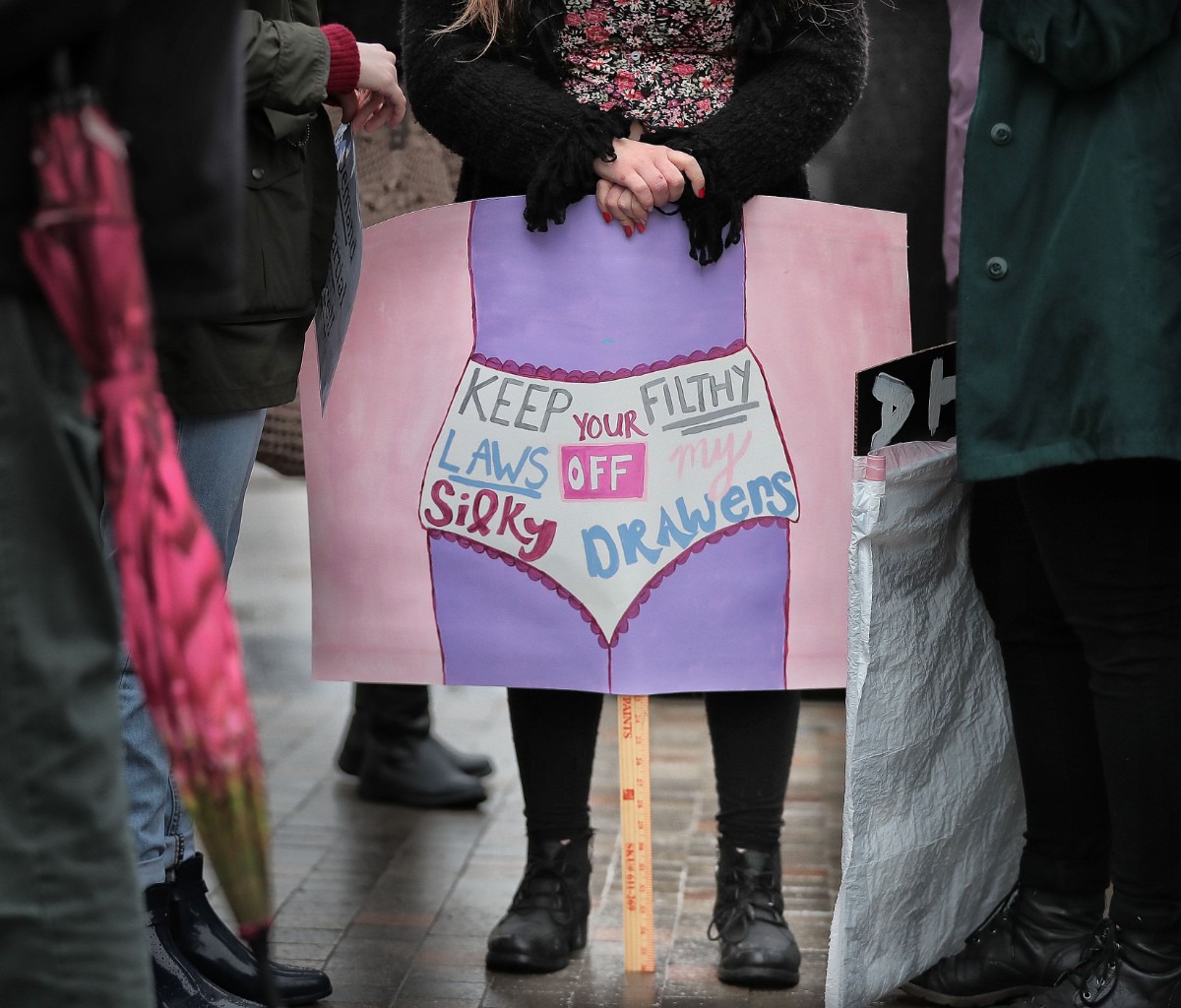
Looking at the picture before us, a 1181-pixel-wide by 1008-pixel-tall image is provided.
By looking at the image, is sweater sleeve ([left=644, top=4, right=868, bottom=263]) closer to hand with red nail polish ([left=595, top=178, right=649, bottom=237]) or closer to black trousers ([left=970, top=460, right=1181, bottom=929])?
hand with red nail polish ([left=595, top=178, right=649, bottom=237])

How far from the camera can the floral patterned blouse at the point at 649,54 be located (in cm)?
238

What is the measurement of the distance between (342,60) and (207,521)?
648 millimetres

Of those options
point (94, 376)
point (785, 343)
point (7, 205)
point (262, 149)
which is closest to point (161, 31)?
point (7, 205)

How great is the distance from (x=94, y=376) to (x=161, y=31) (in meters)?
0.30

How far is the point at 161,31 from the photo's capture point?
1.27 metres

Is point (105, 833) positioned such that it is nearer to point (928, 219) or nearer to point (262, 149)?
point (262, 149)

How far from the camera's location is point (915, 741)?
220 centimetres

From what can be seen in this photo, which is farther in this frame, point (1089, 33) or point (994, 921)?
point (994, 921)

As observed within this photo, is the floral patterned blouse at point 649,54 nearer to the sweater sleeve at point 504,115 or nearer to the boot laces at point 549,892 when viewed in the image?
the sweater sleeve at point 504,115

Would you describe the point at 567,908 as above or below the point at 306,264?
below

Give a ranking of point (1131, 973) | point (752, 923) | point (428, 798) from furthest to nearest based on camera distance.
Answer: point (428, 798), point (752, 923), point (1131, 973)

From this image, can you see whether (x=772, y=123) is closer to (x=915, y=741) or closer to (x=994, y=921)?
(x=915, y=741)

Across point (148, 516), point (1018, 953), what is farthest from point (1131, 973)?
point (148, 516)

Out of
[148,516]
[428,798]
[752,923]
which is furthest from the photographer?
[428,798]
